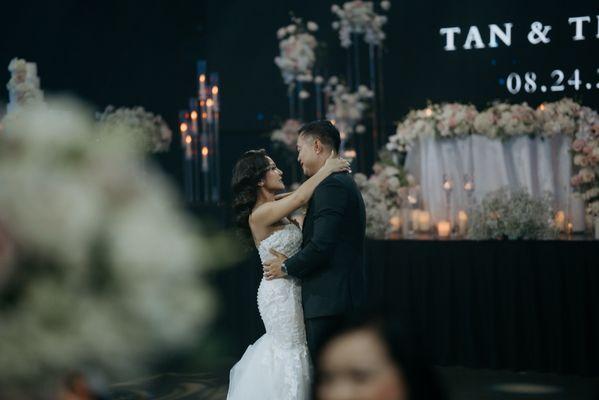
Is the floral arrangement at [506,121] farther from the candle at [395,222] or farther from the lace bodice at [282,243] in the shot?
the lace bodice at [282,243]

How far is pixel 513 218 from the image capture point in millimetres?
5777

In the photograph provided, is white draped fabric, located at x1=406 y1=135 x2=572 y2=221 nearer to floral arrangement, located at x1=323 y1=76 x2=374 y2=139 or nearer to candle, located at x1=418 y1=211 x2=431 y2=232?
candle, located at x1=418 y1=211 x2=431 y2=232

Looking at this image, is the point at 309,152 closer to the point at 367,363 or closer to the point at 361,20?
the point at 367,363

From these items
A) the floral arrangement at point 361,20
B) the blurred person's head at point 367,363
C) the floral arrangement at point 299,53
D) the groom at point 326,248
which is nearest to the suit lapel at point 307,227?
the groom at point 326,248

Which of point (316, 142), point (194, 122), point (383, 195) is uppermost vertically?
point (194, 122)

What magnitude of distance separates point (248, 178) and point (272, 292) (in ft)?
1.67

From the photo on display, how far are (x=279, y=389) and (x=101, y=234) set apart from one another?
379 centimetres

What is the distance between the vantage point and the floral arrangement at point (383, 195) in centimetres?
642

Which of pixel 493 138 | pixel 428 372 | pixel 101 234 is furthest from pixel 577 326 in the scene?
pixel 101 234

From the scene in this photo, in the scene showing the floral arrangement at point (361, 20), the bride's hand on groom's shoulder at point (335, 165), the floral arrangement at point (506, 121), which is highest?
the floral arrangement at point (361, 20)

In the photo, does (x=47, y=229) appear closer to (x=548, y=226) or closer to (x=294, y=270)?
(x=294, y=270)

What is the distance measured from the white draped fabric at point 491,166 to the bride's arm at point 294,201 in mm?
2673

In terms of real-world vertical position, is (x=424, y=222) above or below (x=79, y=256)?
below

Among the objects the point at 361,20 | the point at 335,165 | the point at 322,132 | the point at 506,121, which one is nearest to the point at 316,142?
the point at 322,132
